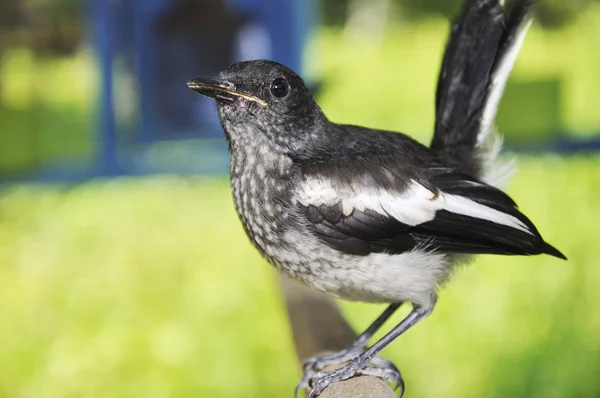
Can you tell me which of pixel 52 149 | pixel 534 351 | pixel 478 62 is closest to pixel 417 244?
pixel 478 62

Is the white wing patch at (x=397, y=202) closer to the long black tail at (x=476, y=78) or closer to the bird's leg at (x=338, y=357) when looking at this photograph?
the long black tail at (x=476, y=78)

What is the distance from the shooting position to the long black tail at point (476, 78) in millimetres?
2148

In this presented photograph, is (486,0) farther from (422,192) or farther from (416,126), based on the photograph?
(416,126)

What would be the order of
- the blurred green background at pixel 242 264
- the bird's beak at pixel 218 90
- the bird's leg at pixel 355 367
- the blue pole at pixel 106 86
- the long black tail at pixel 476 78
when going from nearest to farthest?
the bird's beak at pixel 218 90, the bird's leg at pixel 355 367, the long black tail at pixel 476 78, the blue pole at pixel 106 86, the blurred green background at pixel 242 264

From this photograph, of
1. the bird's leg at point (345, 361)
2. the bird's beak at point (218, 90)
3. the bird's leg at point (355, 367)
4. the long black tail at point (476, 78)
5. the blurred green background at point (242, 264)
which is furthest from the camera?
the blurred green background at point (242, 264)

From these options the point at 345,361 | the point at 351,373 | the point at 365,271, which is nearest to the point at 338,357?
the point at 345,361

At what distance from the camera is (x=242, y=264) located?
462cm

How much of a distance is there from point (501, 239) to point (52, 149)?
340 cm

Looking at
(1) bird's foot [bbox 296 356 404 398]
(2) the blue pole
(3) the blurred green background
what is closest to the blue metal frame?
(2) the blue pole

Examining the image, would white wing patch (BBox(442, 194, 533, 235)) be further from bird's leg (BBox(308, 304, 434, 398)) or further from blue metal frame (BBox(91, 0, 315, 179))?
blue metal frame (BBox(91, 0, 315, 179))

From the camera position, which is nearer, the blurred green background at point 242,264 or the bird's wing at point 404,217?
the bird's wing at point 404,217

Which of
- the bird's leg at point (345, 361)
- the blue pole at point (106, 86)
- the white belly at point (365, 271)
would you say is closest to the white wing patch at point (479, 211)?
the white belly at point (365, 271)

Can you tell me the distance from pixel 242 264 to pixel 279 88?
287cm

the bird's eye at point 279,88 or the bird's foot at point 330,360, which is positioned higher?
the bird's eye at point 279,88
